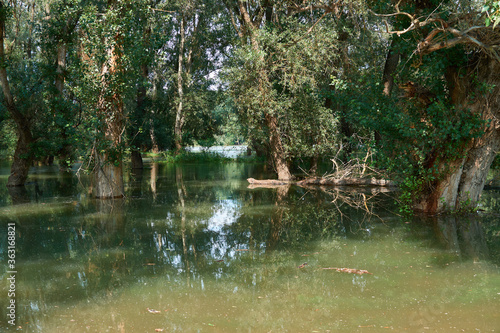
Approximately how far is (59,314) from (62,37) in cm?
1314

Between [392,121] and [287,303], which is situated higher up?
[392,121]

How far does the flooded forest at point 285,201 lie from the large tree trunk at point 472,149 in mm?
32

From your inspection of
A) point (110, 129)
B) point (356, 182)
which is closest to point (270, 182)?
point (356, 182)

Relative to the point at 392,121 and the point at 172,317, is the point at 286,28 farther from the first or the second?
the point at 172,317

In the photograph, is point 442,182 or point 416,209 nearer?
point 442,182

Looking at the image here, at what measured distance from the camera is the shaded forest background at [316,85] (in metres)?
9.38

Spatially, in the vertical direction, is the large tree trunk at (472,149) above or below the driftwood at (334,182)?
above

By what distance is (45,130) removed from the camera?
17.1 metres

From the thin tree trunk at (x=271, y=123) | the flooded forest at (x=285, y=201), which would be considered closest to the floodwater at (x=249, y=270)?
the flooded forest at (x=285, y=201)

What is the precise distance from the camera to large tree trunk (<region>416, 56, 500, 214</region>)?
9266mm

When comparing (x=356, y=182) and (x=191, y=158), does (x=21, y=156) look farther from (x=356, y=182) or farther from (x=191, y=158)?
(x=191, y=158)

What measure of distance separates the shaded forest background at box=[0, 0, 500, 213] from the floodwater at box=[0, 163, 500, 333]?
161 cm

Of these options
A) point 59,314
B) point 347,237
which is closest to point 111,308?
point 59,314

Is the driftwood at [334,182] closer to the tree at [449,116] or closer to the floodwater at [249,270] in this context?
the floodwater at [249,270]
